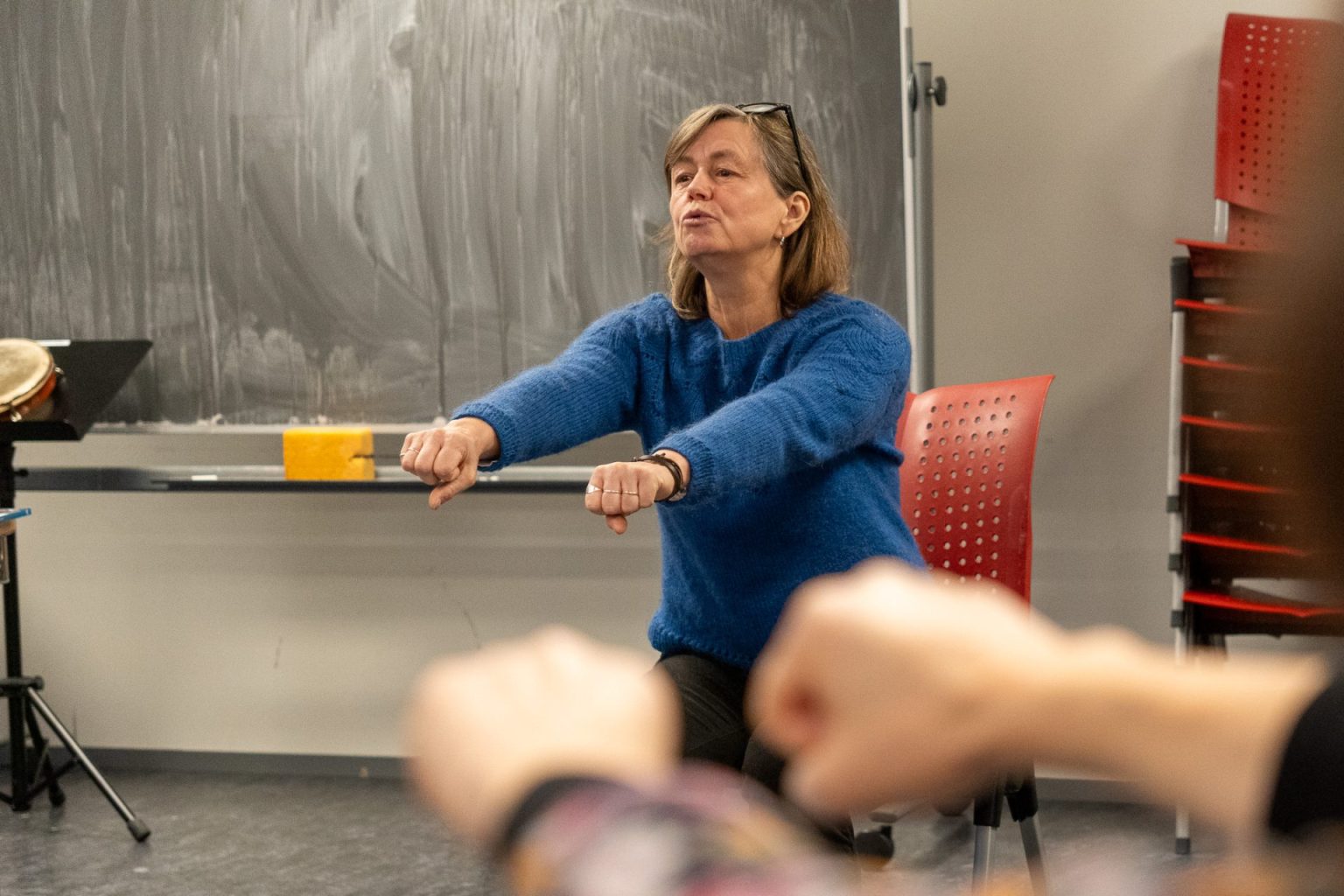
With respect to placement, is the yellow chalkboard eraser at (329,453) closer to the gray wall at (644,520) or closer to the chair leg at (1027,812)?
the gray wall at (644,520)

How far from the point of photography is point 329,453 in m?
3.06

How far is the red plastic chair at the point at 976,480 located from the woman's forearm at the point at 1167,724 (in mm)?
1753

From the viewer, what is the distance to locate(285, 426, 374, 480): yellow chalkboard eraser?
3055mm

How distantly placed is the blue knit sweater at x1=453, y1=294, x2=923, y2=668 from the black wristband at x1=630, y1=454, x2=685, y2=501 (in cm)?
10

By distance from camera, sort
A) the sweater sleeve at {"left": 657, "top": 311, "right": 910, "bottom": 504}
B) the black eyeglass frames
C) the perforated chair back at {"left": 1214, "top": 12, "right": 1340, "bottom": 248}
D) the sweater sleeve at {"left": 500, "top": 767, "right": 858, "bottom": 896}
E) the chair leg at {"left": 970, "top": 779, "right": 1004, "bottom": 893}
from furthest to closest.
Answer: the perforated chair back at {"left": 1214, "top": 12, "right": 1340, "bottom": 248} → the black eyeglass frames → the chair leg at {"left": 970, "top": 779, "right": 1004, "bottom": 893} → the sweater sleeve at {"left": 657, "top": 311, "right": 910, "bottom": 504} → the sweater sleeve at {"left": 500, "top": 767, "right": 858, "bottom": 896}

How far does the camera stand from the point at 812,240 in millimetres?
2012

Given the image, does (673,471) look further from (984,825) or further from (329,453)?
(329,453)

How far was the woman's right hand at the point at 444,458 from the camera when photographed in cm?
164

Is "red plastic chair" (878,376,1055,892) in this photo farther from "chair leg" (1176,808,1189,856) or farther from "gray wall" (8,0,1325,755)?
"gray wall" (8,0,1325,755)

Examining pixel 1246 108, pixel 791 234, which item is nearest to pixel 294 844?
pixel 791 234

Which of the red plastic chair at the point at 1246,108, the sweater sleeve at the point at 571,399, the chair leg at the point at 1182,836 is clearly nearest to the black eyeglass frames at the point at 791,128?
the sweater sleeve at the point at 571,399

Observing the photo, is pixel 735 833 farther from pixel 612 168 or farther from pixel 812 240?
pixel 612 168

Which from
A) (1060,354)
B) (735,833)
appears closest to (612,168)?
(1060,354)

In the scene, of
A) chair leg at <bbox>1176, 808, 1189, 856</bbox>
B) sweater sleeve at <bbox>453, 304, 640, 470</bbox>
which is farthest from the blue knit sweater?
chair leg at <bbox>1176, 808, 1189, 856</bbox>
